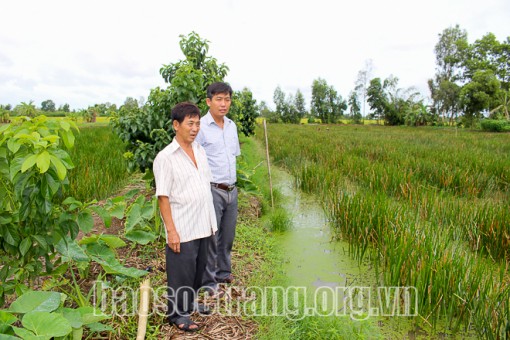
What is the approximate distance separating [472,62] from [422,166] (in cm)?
3520

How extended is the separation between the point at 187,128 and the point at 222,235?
1073 millimetres

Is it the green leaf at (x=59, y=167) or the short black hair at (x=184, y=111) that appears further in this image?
the short black hair at (x=184, y=111)

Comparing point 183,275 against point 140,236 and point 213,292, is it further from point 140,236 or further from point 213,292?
point 140,236

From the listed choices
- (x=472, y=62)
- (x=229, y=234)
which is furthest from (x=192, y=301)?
(x=472, y=62)

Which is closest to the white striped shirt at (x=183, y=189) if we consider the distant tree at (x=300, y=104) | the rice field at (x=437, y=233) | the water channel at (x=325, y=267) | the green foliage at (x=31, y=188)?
the green foliage at (x=31, y=188)

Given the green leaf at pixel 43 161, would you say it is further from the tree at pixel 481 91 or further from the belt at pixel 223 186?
the tree at pixel 481 91

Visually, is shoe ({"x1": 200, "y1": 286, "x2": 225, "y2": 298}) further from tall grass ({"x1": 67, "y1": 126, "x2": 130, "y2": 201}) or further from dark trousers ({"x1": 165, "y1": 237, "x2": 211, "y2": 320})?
tall grass ({"x1": 67, "y1": 126, "x2": 130, "y2": 201})

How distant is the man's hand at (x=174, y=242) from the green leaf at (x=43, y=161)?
0.76 meters

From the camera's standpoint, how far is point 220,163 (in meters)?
2.70

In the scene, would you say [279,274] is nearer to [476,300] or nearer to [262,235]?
[262,235]

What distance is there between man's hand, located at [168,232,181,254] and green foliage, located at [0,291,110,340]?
484 millimetres

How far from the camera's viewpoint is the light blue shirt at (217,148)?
2650 mm

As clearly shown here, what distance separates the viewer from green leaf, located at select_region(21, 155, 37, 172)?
1456 millimetres

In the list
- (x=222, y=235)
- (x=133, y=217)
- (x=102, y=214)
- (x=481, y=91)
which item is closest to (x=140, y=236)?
(x=133, y=217)
